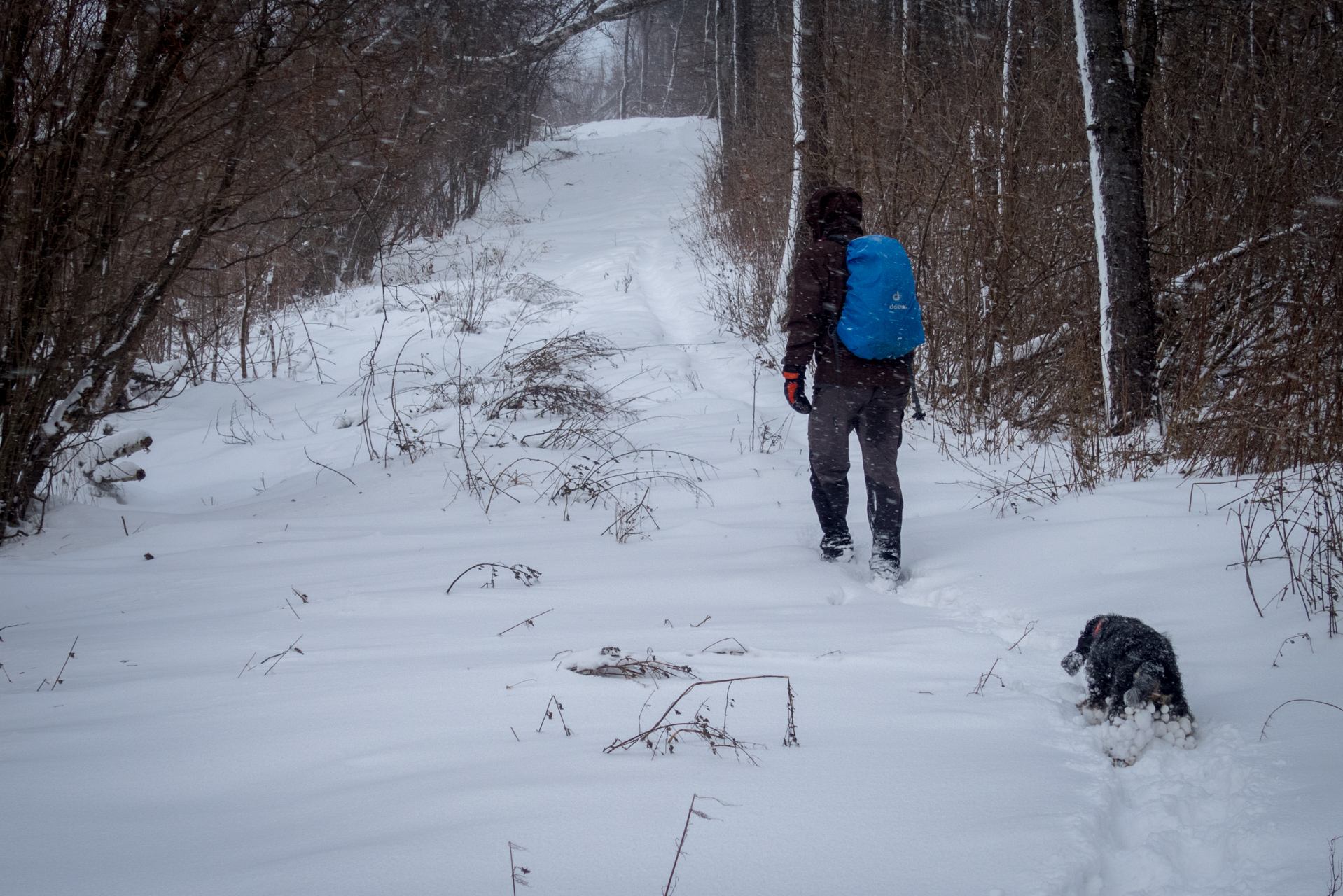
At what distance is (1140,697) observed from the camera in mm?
1947

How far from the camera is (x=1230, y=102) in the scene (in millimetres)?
5715

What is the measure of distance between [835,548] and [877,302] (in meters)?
1.20

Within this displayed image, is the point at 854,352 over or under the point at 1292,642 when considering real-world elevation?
over

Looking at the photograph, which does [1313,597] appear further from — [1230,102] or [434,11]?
[434,11]

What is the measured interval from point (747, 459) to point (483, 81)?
37.5 ft

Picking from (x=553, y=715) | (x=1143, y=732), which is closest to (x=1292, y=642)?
(x=1143, y=732)

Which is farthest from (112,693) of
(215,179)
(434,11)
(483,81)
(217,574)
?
(434,11)

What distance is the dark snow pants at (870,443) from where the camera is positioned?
11.4ft

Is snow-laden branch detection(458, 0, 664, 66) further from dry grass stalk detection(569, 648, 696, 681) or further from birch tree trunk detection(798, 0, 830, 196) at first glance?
dry grass stalk detection(569, 648, 696, 681)

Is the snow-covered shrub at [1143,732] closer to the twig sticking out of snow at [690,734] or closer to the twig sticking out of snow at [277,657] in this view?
the twig sticking out of snow at [690,734]

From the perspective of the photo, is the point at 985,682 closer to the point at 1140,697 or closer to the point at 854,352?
the point at 1140,697

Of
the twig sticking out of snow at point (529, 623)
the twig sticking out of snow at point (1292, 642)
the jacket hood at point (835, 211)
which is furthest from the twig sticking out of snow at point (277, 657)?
the twig sticking out of snow at point (1292, 642)

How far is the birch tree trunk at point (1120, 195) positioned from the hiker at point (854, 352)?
229cm

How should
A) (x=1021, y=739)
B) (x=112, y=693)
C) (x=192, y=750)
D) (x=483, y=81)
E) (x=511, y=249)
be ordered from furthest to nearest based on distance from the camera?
(x=511, y=249) → (x=483, y=81) → (x=112, y=693) → (x=1021, y=739) → (x=192, y=750)
